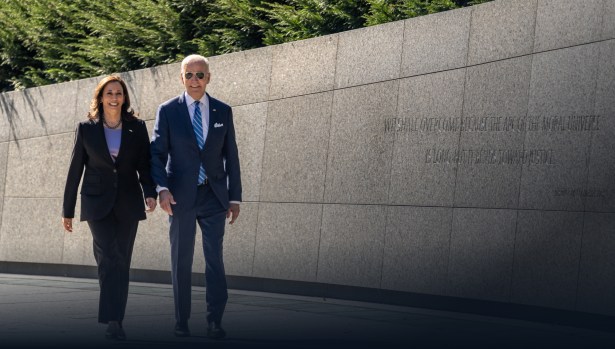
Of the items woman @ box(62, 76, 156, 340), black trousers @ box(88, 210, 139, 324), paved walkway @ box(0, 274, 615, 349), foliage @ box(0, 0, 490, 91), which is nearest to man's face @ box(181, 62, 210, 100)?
→ woman @ box(62, 76, 156, 340)

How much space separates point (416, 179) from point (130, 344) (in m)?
3.97

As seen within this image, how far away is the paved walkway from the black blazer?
891 mm

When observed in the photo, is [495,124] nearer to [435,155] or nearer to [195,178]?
[435,155]

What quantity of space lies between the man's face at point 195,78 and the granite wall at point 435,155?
9.47 feet

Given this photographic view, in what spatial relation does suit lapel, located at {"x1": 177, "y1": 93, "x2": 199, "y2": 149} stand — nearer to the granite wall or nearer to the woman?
the woman

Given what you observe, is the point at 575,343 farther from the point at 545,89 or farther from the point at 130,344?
the point at 130,344

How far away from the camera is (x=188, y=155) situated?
28.9 feet

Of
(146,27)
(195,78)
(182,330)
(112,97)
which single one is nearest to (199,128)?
(195,78)

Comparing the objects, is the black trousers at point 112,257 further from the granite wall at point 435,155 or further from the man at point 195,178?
the granite wall at point 435,155

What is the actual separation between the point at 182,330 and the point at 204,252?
565mm

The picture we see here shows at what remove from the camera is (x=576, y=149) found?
983 centimetres

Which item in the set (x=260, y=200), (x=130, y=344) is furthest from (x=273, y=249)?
(x=130, y=344)

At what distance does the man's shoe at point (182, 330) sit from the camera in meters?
8.62

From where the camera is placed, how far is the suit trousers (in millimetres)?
8711
